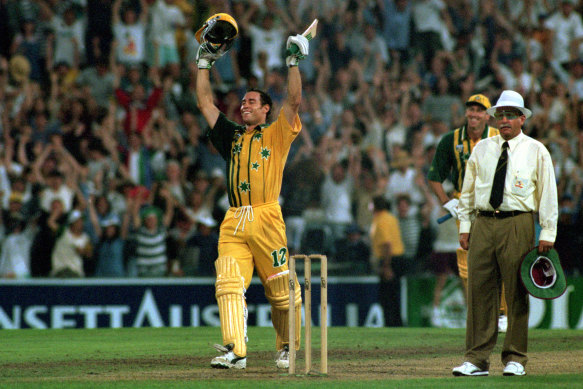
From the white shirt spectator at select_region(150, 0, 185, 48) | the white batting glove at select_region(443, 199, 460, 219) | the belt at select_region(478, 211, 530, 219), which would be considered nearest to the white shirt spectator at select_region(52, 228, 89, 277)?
the white shirt spectator at select_region(150, 0, 185, 48)

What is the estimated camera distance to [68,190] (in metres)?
15.0

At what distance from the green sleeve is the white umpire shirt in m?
3.45

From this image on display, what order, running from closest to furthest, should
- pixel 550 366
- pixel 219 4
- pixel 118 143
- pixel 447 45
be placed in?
pixel 550 366
pixel 118 143
pixel 219 4
pixel 447 45

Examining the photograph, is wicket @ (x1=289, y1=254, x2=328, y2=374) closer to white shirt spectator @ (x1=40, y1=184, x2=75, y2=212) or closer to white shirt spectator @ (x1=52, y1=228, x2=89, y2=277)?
white shirt spectator @ (x1=52, y1=228, x2=89, y2=277)

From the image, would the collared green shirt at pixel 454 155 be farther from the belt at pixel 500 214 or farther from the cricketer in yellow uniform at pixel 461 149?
the belt at pixel 500 214

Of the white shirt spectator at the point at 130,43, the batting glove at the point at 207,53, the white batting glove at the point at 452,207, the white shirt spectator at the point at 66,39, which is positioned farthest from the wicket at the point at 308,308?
the white shirt spectator at the point at 66,39

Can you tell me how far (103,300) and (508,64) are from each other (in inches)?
397

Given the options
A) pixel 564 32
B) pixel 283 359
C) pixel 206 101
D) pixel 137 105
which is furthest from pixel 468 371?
pixel 564 32

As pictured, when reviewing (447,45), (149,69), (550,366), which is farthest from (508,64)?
(550,366)

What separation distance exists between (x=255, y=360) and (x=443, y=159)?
12.0 feet

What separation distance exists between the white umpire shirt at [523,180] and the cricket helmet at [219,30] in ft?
8.19

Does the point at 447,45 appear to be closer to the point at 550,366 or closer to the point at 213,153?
the point at 213,153

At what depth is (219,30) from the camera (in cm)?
845

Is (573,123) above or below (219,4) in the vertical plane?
below
